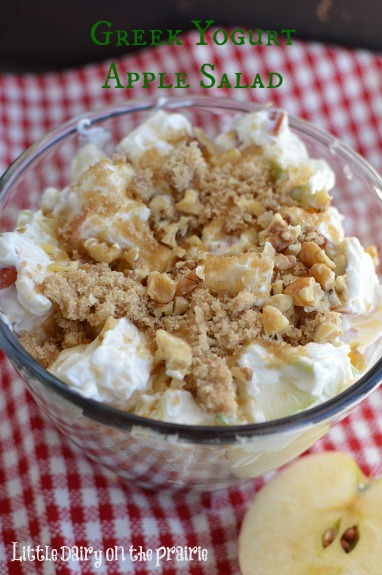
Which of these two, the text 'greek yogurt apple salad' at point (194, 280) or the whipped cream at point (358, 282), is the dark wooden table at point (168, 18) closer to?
the text 'greek yogurt apple salad' at point (194, 280)

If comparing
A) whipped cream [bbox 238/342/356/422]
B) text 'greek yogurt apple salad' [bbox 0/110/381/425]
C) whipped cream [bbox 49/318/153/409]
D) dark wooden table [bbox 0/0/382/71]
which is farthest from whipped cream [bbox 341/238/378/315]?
dark wooden table [bbox 0/0/382/71]

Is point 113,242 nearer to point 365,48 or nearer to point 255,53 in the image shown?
point 255,53

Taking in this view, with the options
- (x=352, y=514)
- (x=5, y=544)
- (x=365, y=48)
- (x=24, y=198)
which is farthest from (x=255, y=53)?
(x=5, y=544)

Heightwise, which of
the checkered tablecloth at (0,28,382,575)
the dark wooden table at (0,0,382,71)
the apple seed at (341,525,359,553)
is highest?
the dark wooden table at (0,0,382,71)

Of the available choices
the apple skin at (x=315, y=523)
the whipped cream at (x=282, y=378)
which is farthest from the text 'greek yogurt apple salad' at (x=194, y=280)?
the apple skin at (x=315, y=523)

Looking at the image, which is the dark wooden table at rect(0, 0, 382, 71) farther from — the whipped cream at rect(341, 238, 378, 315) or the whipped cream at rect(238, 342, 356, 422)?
the whipped cream at rect(238, 342, 356, 422)

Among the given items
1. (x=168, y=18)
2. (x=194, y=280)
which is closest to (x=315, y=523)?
(x=194, y=280)

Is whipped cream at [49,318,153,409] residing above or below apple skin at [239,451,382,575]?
above
